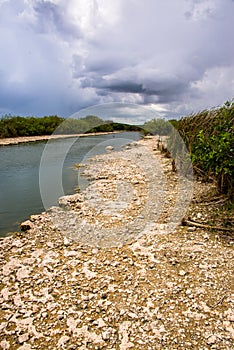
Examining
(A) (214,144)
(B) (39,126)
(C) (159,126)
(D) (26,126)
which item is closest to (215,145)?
(A) (214,144)

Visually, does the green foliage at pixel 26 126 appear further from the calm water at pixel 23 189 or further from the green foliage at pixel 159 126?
the green foliage at pixel 159 126

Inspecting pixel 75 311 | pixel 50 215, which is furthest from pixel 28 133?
pixel 75 311

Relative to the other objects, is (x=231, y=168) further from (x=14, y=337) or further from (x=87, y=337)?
(x=14, y=337)

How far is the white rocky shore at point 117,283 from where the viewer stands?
8.94ft

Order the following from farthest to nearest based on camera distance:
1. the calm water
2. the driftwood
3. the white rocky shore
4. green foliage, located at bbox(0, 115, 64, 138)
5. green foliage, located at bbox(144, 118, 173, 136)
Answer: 1. green foliage, located at bbox(0, 115, 64, 138)
2. green foliage, located at bbox(144, 118, 173, 136)
3. the calm water
4. the driftwood
5. the white rocky shore

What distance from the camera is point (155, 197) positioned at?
6.78 m

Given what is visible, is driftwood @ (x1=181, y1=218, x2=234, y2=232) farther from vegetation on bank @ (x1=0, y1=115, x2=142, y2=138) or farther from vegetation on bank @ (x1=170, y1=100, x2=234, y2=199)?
vegetation on bank @ (x1=0, y1=115, x2=142, y2=138)

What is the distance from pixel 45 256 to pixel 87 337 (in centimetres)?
184

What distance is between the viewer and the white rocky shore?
2.72 metres

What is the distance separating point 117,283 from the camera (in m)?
3.49

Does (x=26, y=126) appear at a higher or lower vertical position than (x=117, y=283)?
higher

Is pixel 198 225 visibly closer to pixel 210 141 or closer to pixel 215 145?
pixel 215 145

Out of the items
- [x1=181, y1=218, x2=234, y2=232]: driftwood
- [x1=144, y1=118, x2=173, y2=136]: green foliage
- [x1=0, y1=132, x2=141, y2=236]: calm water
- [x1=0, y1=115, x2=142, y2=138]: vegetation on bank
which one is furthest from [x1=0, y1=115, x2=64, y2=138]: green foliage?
[x1=181, y1=218, x2=234, y2=232]: driftwood

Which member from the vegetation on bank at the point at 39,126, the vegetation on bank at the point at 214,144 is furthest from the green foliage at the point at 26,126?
the vegetation on bank at the point at 214,144
